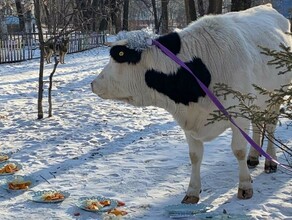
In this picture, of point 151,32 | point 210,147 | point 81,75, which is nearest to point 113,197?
point 151,32

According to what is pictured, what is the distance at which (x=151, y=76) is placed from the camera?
4.45 meters

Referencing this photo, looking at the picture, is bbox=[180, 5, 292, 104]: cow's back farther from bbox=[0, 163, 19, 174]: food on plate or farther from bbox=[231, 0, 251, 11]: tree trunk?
bbox=[231, 0, 251, 11]: tree trunk

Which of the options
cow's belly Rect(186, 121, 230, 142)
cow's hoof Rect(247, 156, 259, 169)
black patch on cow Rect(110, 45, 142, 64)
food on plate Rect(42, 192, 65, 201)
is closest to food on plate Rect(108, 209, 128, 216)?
food on plate Rect(42, 192, 65, 201)

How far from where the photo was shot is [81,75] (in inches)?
643

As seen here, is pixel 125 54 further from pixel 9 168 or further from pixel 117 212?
pixel 9 168

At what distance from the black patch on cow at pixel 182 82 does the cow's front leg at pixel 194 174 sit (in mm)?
568

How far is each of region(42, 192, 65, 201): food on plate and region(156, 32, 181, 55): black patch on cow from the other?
1.70 metres

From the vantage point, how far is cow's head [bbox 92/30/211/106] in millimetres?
4414

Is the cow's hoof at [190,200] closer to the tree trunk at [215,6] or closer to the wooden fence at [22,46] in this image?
the tree trunk at [215,6]

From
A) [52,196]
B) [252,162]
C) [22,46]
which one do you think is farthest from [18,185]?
[22,46]

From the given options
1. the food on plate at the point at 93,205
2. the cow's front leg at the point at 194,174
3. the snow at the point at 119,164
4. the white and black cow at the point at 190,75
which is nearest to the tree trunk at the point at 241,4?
the snow at the point at 119,164

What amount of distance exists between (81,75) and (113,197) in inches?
459

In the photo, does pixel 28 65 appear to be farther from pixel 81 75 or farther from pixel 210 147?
pixel 210 147

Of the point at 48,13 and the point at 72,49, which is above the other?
the point at 48,13
